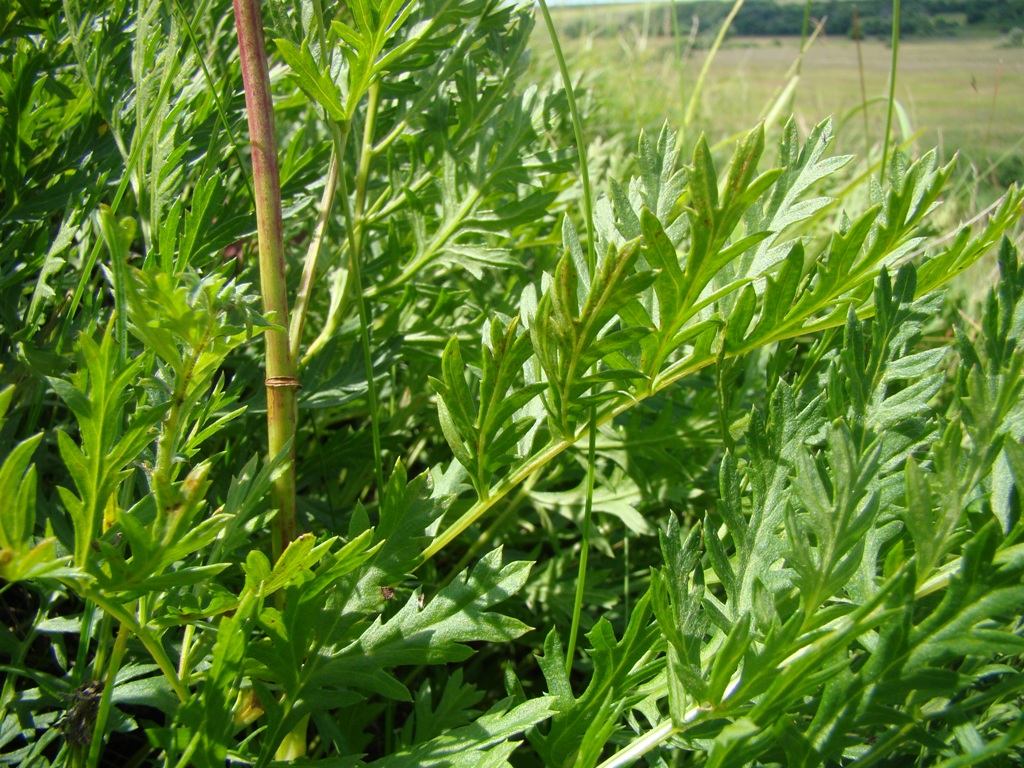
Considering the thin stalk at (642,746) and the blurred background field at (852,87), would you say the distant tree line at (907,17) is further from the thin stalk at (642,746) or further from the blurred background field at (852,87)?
the thin stalk at (642,746)

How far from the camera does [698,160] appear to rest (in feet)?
1.93

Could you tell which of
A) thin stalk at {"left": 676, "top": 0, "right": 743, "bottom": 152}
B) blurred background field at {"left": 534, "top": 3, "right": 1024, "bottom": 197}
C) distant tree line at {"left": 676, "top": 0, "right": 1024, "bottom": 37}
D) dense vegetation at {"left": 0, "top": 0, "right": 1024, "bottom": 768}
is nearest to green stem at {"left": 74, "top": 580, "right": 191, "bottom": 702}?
dense vegetation at {"left": 0, "top": 0, "right": 1024, "bottom": 768}

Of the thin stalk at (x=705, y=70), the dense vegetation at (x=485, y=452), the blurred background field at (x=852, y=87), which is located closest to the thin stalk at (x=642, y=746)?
the dense vegetation at (x=485, y=452)

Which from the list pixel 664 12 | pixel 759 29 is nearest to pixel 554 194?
pixel 759 29

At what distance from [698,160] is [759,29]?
2631 mm

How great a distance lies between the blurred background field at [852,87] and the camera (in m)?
2.12

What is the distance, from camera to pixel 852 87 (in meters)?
3.42

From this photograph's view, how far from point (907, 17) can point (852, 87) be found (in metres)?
0.66

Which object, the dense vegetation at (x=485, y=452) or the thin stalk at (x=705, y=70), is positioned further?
the thin stalk at (x=705, y=70)

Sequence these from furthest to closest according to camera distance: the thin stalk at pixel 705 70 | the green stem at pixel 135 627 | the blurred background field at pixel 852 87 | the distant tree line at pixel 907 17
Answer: the distant tree line at pixel 907 17 → the blurred background field at pixel 852 87 → the thin stalk at pixel 705 70 → the green stem at pixel 135 627

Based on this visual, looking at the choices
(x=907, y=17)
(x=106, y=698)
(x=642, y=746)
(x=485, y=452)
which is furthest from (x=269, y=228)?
(x=907, y=17)

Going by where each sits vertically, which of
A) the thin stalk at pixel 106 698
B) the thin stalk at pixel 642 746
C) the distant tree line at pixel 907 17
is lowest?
the thin stalk at pixel 642 746

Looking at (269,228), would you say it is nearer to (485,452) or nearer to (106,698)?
(485,452)

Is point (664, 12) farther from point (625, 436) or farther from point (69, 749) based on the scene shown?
point (69, 749)
